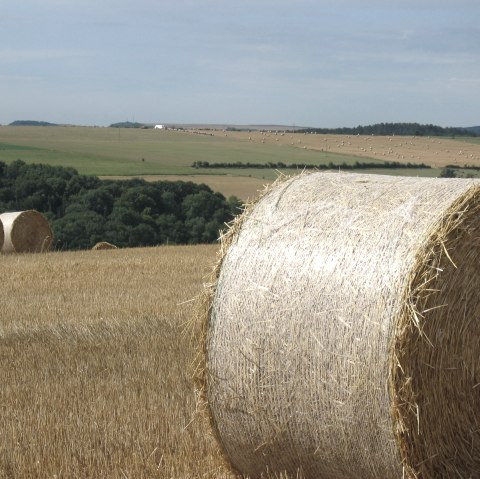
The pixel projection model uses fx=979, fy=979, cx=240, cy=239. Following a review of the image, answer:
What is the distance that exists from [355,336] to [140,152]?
1958 inches

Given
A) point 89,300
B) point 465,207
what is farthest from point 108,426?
point 89,300

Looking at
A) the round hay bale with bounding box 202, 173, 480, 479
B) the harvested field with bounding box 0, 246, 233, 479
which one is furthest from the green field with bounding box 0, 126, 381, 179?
the round hay bale with bounding box 202, 173, 480, 479

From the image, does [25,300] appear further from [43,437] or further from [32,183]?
[32,183]

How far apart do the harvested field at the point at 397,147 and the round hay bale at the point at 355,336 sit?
24.8 meters

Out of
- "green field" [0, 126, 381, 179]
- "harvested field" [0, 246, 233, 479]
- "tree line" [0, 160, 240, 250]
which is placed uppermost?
"green field" [0, 126, 381, 179]

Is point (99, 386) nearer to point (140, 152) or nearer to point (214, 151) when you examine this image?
point (214, 151)

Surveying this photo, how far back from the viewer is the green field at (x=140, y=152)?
139 feet

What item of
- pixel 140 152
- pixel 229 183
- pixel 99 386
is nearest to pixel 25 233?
pixel 99 386

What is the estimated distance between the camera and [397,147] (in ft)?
121

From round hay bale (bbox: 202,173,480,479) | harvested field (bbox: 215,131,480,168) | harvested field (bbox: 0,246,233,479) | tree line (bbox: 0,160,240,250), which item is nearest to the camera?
round hay bale (bbox: 202,173,480,479)

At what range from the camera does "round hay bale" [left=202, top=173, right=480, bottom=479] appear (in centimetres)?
450

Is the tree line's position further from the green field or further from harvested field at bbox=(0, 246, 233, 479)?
harvested field at bbox=(0, 246, 233, 479)

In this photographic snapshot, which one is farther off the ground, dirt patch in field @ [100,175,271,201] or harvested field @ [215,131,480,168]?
harvested field @ [215,131,480,168]

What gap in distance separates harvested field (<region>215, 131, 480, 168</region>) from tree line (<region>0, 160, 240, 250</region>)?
6113 mm
